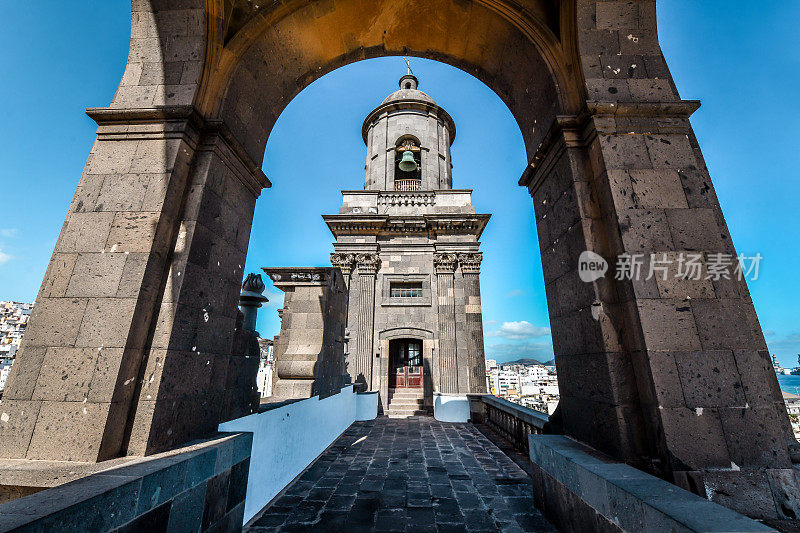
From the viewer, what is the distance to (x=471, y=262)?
42.5ft

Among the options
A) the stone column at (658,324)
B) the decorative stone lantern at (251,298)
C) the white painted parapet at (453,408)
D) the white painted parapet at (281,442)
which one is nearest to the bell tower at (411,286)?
the white painted parapet at (453,408)

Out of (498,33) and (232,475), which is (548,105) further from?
(232,475)

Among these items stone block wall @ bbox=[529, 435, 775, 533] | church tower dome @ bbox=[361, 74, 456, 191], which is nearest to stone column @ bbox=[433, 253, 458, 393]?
church tower dome @ bbox=[361, 74, 456, 191]

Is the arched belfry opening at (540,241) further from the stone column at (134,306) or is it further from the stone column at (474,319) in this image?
the stone column at (474,319)

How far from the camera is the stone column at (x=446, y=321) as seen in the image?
37.8 feet

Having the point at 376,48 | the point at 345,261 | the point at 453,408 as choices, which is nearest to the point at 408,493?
the point at 376,48

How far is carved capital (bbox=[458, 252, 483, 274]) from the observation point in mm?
12914

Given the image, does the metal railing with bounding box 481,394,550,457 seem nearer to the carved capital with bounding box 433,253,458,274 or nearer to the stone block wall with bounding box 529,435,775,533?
the stone block wall with bounding box 529,435,775,533

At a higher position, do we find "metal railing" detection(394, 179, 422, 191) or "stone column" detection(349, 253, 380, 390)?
"metal railing" detection(394, 179, 422, 191)

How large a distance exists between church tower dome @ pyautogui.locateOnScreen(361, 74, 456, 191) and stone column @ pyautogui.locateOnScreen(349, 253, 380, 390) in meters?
4.21

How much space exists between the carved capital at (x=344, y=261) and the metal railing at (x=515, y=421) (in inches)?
287

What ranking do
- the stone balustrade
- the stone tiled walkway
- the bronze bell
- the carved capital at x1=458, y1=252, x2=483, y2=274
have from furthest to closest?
the bronze bell
the carved capital at x1=458, y1=252, x2=483, y2=274
the stone balustrade
the stone tiled walkway

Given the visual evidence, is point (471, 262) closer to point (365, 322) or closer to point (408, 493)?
point (365, 322)

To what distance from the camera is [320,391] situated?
6039 millimetres
